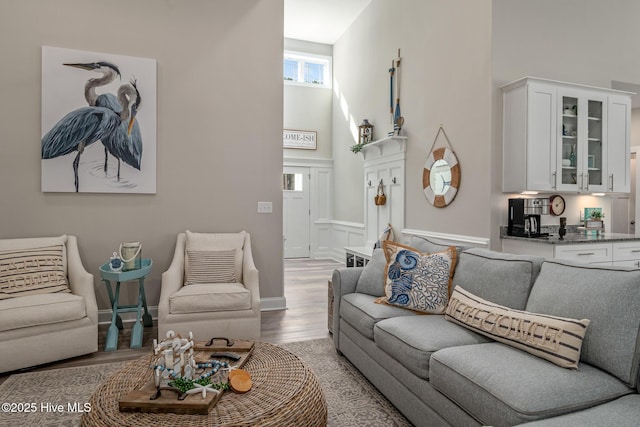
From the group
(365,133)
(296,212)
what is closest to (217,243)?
(365,133)

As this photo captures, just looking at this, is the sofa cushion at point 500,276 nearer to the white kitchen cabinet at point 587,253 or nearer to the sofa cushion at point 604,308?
the sofa cushion at point 604,308

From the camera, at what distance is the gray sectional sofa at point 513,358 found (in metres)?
1.43

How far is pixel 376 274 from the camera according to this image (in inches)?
115

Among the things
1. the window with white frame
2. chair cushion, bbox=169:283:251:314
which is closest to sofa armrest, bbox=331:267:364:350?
chair cushion, bbox=169:283:251:314

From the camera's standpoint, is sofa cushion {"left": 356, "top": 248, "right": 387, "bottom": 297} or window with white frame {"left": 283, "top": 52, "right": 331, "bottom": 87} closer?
sofa cushion {"left": 356, "top": 248, "right": 387, "bottom": 297}

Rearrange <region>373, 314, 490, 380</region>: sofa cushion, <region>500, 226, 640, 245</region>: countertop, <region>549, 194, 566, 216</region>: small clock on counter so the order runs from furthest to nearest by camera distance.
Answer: <region>549, 194, 566, 216</region>: small clock on counter
<region>500, 226, 640, 245</region>: countertop
<region>373, 314, 490, 380</region>: sofa cushion

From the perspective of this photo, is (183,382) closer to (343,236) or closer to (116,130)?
(116,130)

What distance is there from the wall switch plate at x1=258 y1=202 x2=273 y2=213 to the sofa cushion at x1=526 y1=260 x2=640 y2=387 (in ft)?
9.56

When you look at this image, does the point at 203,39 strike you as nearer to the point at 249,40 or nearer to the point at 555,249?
the point at 249,40

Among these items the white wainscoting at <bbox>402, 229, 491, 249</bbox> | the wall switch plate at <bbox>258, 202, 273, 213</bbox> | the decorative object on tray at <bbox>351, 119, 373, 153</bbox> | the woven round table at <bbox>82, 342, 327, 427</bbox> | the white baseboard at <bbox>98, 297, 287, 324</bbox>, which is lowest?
the white baseboard at <bbox>98, 297, 287, 324</bbox>

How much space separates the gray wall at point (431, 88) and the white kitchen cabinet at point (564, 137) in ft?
0.77

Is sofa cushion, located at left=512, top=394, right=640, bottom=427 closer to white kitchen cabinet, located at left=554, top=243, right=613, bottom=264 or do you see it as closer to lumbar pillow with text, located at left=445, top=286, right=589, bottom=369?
lumbar pillow with text, located at left=445, top=286, right=589, bottom=369

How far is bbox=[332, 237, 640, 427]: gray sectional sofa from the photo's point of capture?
143 cm

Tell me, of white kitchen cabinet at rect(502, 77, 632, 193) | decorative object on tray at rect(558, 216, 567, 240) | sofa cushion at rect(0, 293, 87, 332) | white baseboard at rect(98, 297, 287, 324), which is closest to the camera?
sofa cushion at rect(0, 293, 87, 332)
